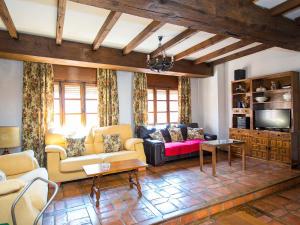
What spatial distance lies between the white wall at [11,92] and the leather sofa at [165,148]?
108 inches

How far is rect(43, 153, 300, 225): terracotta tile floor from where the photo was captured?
249cm

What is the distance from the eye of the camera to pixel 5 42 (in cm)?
344

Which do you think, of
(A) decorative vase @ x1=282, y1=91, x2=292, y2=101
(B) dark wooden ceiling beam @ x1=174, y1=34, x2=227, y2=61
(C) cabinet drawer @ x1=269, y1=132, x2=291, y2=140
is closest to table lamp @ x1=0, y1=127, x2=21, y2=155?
(B) dark wooden ceiling beam @ x1=174, y1=34, x2=227, y2=61

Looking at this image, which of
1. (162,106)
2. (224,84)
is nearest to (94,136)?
(162,106)

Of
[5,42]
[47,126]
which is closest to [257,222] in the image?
[47,126]

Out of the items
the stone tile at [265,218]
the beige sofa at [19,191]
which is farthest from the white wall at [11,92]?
the stone tile at [265,218]

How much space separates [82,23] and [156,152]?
9.57 ft

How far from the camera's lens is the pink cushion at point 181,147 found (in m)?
4.75

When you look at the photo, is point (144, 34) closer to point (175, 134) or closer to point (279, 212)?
point (175, 134)

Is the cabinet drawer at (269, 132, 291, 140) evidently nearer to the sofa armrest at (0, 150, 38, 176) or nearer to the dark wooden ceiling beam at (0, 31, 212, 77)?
the dark wooden ceiling beam at (0, 31, 212, 77)

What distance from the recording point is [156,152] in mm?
4500

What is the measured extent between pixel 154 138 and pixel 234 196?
2397 mm

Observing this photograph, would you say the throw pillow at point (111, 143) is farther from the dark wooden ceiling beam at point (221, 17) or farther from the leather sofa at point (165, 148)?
the dark wooden ceiling beam at point (221, 17)

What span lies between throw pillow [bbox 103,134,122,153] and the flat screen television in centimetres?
336
